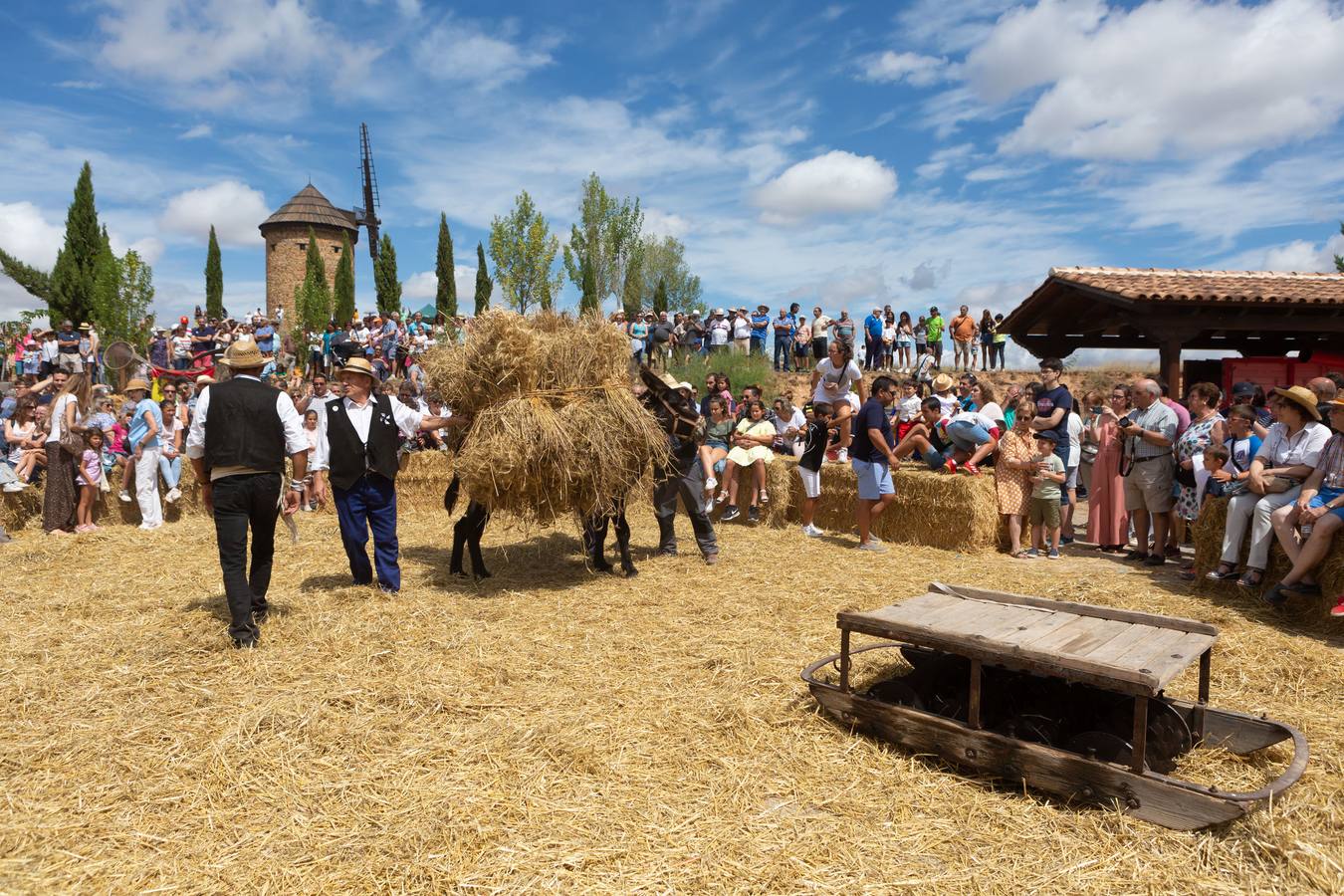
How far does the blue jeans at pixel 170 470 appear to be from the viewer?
34.1 ft

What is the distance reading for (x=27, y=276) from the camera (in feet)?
106

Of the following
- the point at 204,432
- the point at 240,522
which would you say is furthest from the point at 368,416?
the point at 240,522

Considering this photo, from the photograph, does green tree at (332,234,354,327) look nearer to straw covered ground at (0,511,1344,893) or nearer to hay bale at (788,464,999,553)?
hay bale at (788,464,999,553)

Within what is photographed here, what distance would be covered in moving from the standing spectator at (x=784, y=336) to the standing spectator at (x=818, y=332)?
3.73 ft

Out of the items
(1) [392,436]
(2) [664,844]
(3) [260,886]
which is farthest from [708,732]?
(1) [392,436]

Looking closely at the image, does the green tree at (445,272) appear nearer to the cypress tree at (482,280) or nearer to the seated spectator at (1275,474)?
the cypress tree at (482,280)

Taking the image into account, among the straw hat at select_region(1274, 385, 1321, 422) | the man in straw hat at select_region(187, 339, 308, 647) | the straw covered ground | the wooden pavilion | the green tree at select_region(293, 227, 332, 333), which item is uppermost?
the green tree at select_region(293, 227, 332, 333)

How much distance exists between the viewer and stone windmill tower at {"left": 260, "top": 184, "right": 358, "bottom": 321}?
4819 centimetres

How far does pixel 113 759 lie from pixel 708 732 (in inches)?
109

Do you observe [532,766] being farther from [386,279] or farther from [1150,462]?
[386,279]

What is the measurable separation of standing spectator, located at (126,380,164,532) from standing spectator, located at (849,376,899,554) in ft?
28.2

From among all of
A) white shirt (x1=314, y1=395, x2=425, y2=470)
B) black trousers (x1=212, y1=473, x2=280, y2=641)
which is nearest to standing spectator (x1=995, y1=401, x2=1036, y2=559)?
white shirt (x1=314, y1=395, x2=425, y2=470)

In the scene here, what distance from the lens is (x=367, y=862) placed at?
292 cm

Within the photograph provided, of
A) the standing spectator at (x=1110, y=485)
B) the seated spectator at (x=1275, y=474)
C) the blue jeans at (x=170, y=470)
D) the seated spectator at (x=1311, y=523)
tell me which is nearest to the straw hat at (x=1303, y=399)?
the seated spectator at (x=1275, y=474)
